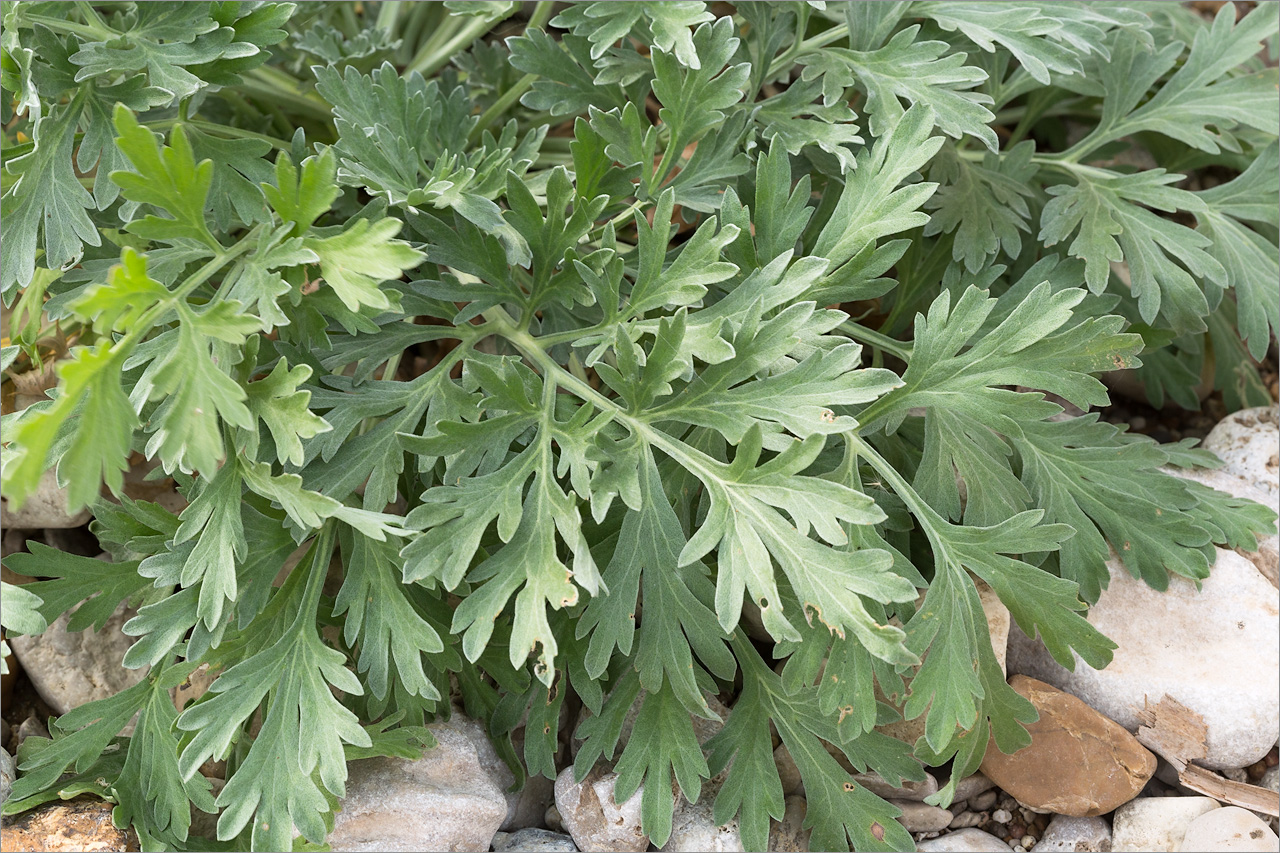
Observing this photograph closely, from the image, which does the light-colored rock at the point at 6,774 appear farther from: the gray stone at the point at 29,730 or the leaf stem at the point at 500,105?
the leaf stem at the point at 500,105

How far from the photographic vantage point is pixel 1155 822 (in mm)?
1620

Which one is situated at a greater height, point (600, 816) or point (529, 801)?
point (600, 816)

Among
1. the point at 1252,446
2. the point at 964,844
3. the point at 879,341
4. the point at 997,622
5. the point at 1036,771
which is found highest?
the point at 879,341

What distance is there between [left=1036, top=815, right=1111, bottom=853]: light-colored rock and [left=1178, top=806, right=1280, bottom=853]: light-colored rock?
12 centimetres

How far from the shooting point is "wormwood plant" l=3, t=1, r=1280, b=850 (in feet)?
4.27

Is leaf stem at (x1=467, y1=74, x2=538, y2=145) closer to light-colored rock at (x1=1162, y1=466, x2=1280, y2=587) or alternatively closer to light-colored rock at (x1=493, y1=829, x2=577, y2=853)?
light-colored rock at (x1=493, y1=829, x2=577, y2=853)

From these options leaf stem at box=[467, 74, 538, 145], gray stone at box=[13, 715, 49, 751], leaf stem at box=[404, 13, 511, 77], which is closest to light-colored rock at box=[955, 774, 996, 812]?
leaf stem at box=[467, 74, 538, 145]

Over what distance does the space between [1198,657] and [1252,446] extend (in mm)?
541

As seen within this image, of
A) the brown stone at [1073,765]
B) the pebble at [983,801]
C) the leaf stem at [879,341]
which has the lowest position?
the pebble at [983,801]

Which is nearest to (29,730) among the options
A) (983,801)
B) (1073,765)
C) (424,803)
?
(424,803)

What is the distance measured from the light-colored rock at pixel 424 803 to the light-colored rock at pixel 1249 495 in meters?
1.43

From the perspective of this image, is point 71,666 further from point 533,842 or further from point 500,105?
point 500,105

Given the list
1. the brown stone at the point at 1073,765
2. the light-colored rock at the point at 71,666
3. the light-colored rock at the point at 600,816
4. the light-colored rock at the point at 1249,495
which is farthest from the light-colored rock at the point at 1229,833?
the light-colored rock at the point at 71,666

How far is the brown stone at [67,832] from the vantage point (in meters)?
1.45
